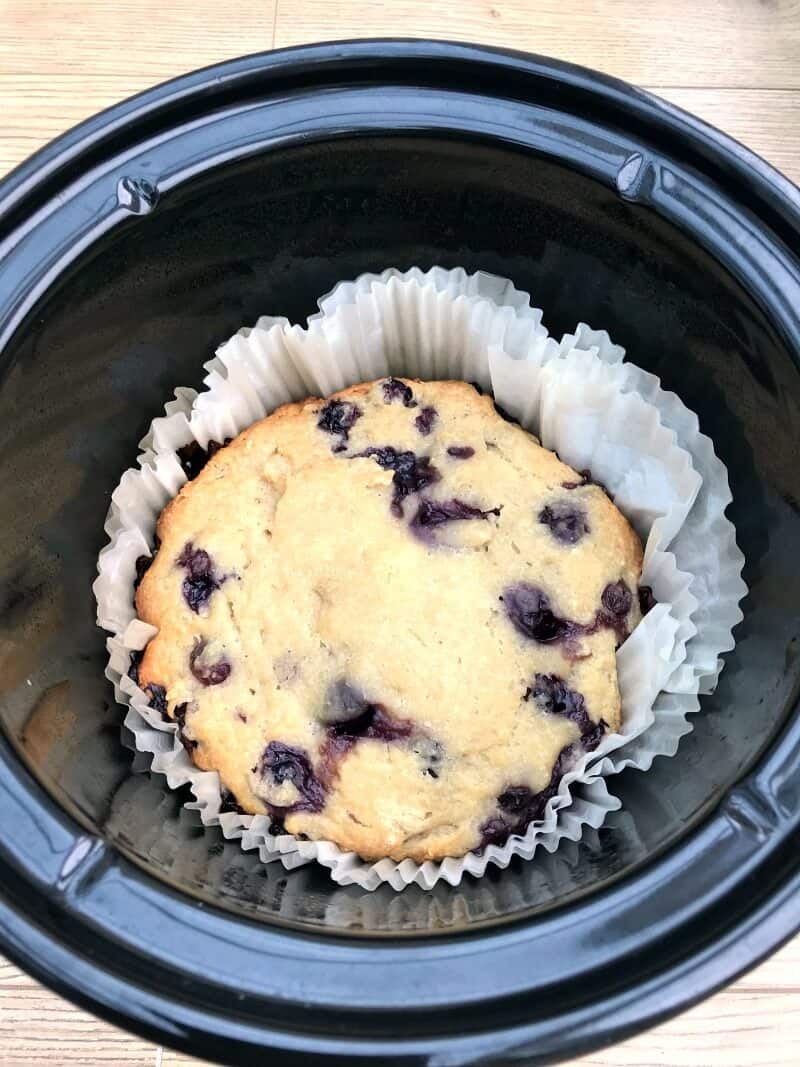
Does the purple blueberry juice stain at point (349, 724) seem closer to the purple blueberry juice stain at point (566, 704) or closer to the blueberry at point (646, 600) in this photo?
the purple blueberry juice stain at point (566, 704)

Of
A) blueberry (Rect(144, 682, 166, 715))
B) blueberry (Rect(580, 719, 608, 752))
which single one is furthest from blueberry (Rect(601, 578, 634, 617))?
blueberry (Rect(144, 682, 166, 715))

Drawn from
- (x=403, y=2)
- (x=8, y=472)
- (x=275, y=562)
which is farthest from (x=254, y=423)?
(x=403, y=2)

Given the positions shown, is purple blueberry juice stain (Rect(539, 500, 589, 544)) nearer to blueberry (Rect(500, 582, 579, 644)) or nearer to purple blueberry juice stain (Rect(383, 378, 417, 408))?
blueberry (Rect(500, 582, 579, 644))

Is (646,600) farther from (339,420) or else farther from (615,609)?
(339,420)

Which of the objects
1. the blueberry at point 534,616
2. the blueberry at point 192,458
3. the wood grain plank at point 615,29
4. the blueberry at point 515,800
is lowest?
the blueberry at point 515,800

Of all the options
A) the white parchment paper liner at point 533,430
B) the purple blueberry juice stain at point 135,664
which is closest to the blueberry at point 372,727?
the white parchment paper liner at point 533,430

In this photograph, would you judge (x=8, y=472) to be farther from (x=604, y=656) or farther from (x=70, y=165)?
(x=604, y=656)

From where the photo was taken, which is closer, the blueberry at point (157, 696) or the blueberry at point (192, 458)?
the blueberry at point (157, 696)
